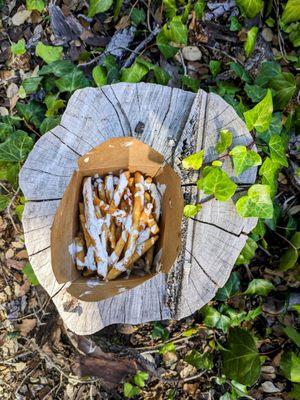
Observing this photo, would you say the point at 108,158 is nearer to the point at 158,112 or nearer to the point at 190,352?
the point at 158,112

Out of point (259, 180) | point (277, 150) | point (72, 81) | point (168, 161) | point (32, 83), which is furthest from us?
point (32, 83)

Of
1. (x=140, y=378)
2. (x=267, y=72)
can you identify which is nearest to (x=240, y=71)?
(x=267, y=72)

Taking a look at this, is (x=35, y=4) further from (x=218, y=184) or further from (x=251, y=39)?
(x=218, y=184)

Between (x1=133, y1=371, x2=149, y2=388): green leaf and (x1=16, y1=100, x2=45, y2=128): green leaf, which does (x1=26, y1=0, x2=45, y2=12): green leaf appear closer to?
(x1=16, y1=100, x2=45, y2=128): green leaf

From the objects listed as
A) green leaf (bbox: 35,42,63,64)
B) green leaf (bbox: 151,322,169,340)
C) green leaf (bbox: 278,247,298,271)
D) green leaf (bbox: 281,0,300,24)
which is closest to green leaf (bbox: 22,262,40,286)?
green leaf (bbox: 151,322,169,340)

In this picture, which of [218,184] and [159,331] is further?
[159,331]

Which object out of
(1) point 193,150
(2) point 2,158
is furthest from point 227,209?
(2) point 2,158
